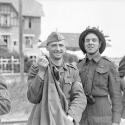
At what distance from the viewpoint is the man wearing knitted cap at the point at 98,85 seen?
12.9ft

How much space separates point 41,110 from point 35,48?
36.2 m

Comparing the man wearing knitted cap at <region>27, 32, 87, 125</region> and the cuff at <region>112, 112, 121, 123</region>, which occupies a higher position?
the man wearing knitted cap at <region>27, 32, 87, 125</region>

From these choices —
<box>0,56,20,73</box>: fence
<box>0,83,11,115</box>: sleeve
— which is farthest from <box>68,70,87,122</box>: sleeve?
<box>0,56,20,73</box>: fence

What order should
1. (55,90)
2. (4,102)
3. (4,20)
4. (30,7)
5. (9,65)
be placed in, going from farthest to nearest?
(30,7) < (4,20) < (9,65) < (55,90) < (4,102)

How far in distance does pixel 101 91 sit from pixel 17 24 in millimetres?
36827

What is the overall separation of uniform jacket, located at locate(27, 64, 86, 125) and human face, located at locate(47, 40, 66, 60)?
5.7 inches

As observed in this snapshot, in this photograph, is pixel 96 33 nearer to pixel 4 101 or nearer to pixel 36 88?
pixel 36 88

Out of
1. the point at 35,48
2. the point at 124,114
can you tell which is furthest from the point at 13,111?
the point at 35,48

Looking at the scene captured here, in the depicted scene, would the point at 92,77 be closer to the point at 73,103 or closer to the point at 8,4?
the point at 73,103

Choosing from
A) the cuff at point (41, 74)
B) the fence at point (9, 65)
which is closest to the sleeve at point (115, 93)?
the cuff at point (41, 74)

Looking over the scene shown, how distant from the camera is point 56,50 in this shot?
11.5 feet

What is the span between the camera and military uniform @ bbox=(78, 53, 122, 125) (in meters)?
3.93

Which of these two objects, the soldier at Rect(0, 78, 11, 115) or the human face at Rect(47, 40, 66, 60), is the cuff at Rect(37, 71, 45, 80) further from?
the soldier at Rect(0, 78, 11, 115)

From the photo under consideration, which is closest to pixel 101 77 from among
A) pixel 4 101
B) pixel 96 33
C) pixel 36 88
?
pixel 96 33
